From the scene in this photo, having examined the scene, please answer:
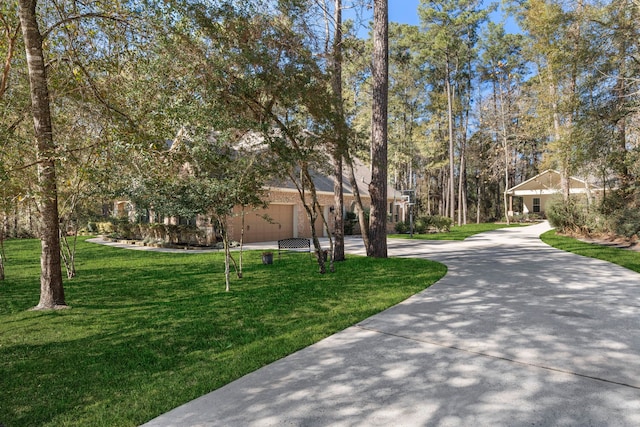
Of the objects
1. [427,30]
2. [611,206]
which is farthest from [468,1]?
→ [611,206]

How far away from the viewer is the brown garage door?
18.0 metres

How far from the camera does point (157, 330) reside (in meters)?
5.10

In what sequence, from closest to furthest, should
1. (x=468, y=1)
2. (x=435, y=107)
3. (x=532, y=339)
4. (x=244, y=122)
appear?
(x=532, y=339)
(x=244, y=122)
(x=468, y=1)
(x=435, y=107)

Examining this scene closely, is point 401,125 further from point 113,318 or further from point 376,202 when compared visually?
point 113,318

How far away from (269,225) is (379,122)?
10.0m

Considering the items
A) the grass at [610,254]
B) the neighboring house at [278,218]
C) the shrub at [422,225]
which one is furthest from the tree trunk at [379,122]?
the shrub at [422,225]

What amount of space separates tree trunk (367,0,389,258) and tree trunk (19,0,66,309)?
7.53m

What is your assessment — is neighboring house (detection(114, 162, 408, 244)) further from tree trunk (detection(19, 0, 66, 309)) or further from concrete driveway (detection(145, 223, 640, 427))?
concrete driveway (detection(145, 223, 640, 427))

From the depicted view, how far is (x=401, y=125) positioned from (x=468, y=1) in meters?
11.0

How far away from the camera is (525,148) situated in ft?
133

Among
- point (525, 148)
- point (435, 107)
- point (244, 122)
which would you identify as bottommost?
point (244, 122)

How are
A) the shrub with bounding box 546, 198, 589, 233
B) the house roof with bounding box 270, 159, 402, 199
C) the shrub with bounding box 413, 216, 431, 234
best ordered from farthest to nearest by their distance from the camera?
the shrub with bounding box 413, 216, 431, 234, the house roof with bounding box 270, 159, 402, 199, the shrub with bounding box 546, 198, 589, 233

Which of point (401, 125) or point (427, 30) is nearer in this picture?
point (427, 30)

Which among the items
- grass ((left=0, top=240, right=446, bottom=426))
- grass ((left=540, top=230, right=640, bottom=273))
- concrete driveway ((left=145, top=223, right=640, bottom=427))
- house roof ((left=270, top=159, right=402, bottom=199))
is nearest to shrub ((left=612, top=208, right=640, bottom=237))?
grass ((left=540, top=230, right=640, bottom=273))
